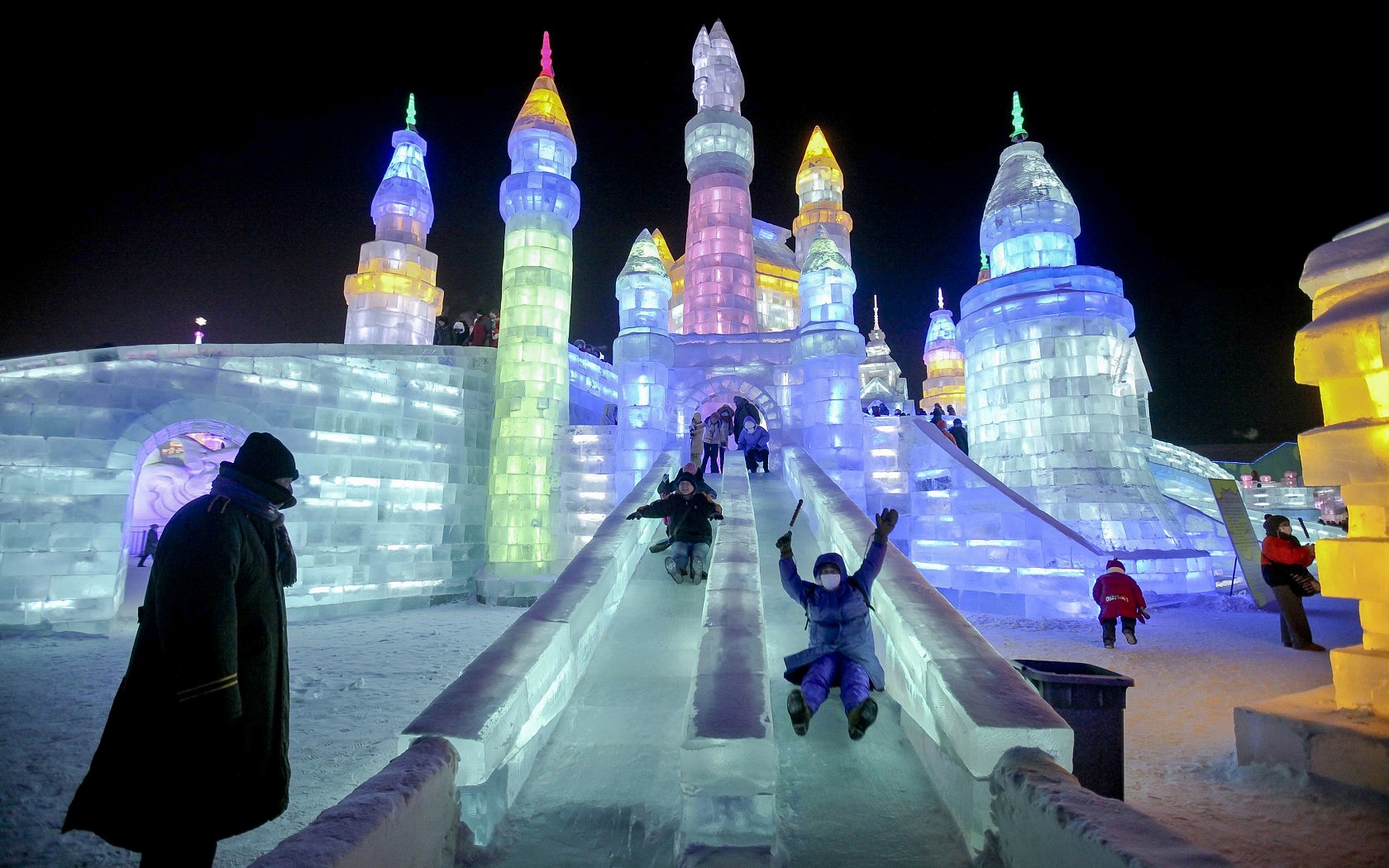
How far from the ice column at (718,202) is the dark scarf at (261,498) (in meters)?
15.9

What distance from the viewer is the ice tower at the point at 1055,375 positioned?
14047 millimetres

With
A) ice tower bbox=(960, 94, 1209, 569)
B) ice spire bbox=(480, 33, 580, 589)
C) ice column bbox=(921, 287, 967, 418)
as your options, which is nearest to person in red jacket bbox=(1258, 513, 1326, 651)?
ice tower bbox=(960, 94, 1209, 569)

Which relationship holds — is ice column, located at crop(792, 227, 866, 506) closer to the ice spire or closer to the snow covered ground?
the snow covered ground

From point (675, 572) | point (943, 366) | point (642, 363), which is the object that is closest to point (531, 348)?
point (642, 363)

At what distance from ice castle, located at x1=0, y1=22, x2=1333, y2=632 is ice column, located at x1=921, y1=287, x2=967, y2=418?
1803 centimetres

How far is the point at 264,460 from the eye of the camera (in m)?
3.18

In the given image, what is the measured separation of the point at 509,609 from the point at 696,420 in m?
5.97

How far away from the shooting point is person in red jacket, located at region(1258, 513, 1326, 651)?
8688 millimetres

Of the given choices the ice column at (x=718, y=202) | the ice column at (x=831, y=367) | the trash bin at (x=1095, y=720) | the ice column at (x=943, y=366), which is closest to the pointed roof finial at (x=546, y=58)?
the ice column at (x=718, y=202)

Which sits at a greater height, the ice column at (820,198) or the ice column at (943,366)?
the ice column at (820,198)

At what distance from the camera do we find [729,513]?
9.05 meters

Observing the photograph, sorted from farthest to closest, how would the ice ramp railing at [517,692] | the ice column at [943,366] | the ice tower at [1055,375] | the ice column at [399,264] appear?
the ice column at [943,366] → the ice column at [399,264] → the ice tower at [1055,375] → the ice ramp railing at [517,692]

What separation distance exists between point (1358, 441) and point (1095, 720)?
8.31ft

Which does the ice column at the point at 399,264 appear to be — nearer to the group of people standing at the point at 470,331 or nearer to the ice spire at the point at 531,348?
the group of people standing at the point at 470,331
